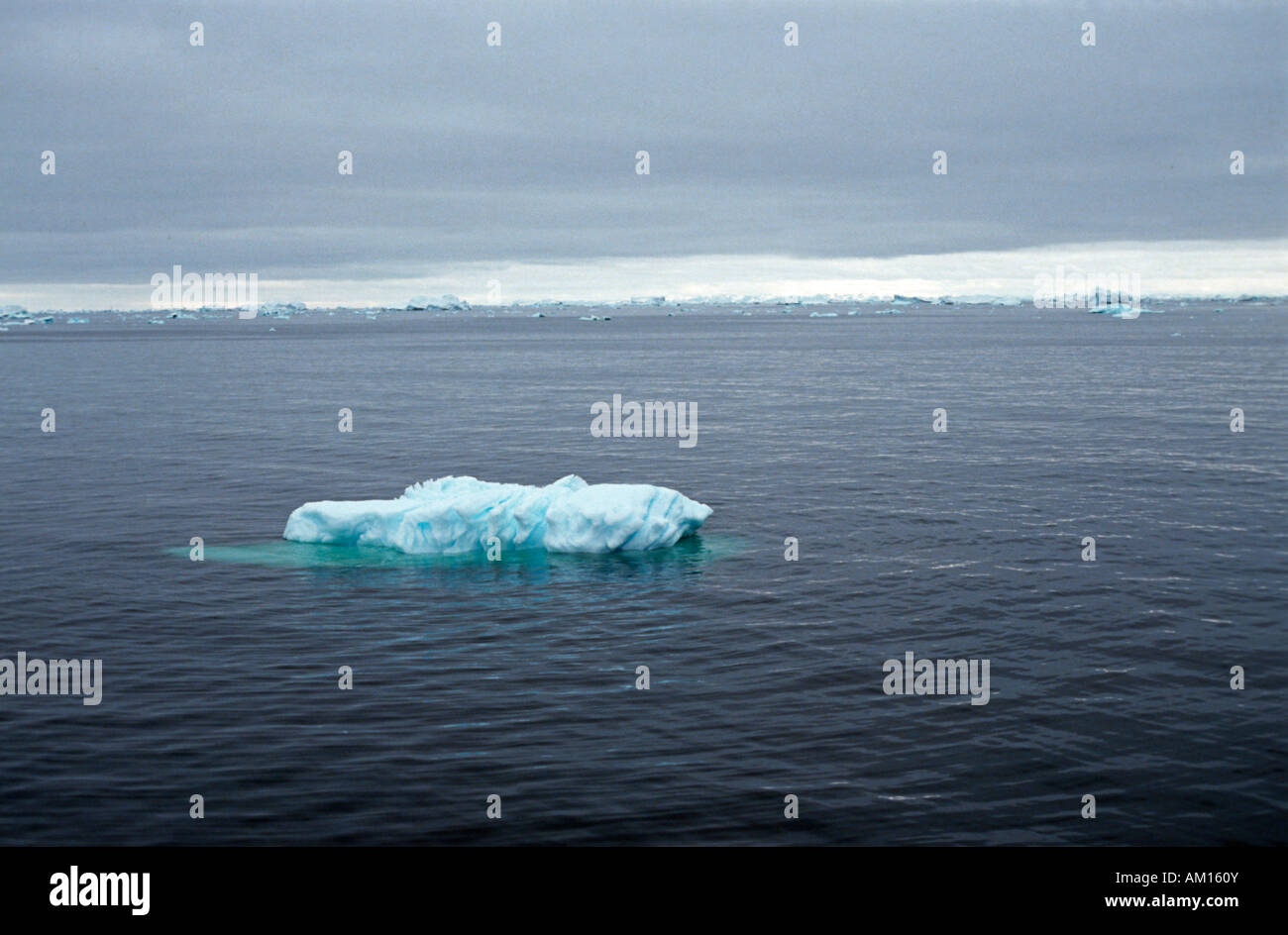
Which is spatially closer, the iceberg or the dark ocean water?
the dark ocean water

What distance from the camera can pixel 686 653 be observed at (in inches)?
968

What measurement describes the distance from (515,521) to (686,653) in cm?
1042

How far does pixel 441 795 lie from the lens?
1803cm

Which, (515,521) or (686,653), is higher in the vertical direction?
(515,521)

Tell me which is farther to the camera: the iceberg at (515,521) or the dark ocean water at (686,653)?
the iceberg at (515,521)

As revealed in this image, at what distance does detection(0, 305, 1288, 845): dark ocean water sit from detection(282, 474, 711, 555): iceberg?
92 cm

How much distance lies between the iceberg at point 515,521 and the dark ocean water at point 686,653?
92cm

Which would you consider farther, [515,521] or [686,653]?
[515,521]

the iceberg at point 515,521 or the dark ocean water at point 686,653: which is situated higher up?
the iceberg at point 515,521

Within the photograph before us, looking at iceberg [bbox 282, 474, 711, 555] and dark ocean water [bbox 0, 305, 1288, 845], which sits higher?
iceberg [bbox 282, 474, 711, 555]

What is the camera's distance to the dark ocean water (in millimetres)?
17641

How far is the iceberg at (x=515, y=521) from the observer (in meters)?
33.1
